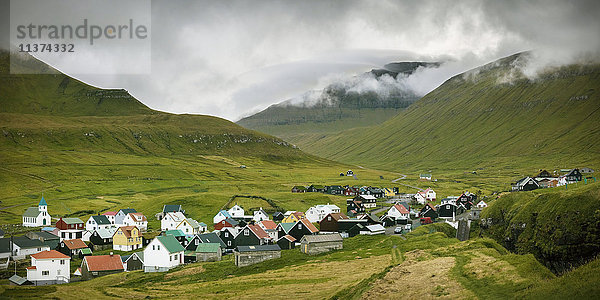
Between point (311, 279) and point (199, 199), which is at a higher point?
point (199, 199)

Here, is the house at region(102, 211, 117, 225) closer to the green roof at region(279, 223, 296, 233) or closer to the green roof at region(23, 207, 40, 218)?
the green roof at region(23, 207, 40, 218)

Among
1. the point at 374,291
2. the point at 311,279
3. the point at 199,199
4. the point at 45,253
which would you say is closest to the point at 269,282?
the point at 311,279

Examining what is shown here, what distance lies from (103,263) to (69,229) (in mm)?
33149

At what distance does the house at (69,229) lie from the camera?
9738 centimetres

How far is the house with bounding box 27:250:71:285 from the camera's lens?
222 feet

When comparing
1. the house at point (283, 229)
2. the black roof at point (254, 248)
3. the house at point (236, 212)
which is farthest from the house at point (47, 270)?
the house at point (236, 212)

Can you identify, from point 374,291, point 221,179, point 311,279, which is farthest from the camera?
point 221,179

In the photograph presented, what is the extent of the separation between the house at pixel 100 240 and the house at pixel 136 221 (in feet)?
32.1

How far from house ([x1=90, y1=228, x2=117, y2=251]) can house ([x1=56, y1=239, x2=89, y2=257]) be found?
595 centimetres

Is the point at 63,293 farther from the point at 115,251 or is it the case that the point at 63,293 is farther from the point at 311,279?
the point at 115,251

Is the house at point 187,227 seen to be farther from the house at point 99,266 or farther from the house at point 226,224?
the house at point 99,266

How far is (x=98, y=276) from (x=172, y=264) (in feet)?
32.4

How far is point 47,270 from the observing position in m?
68.0

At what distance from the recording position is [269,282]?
49.9 metres
